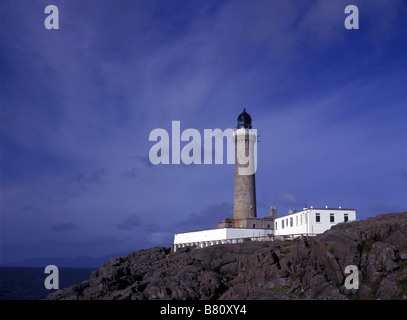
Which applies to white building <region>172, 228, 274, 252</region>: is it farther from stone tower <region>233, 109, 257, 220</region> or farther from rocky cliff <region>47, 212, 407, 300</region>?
stone tower <region>233, 109, 257, 220</region>

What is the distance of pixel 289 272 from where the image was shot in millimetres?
40312

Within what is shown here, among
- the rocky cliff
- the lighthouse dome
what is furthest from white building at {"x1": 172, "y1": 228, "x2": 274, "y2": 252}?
the lighthouse dome

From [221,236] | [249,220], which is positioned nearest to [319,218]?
[221,236]

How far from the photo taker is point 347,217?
2178 inches

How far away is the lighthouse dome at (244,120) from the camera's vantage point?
80.3m

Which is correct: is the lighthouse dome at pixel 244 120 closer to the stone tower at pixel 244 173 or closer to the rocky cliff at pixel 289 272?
the stone tower at pixel 244 173

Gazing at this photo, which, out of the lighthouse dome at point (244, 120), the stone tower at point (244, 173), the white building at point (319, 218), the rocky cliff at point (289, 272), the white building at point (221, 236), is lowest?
the rocky cliff at point (289, 272)

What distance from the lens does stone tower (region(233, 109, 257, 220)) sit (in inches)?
2948

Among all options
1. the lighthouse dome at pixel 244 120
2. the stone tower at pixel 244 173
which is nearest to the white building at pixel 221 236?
the stone tower at pixel 244 173

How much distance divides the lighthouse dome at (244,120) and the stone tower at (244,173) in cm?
155

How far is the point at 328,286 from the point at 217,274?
1230cm

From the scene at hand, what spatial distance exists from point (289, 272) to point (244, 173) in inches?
1437
